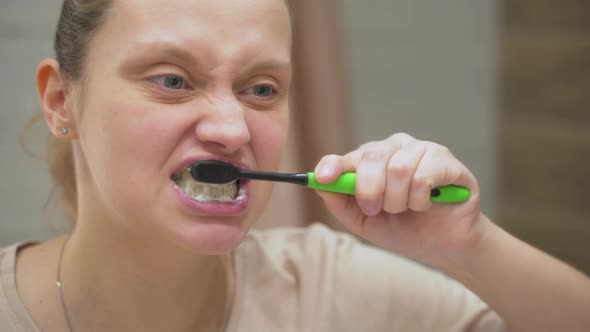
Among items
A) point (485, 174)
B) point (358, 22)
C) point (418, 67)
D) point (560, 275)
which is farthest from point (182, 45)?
point (485, 174)

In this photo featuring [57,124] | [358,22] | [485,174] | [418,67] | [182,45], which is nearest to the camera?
[182,45]

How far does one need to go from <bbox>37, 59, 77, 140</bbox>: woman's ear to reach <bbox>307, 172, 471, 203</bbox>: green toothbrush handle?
0.98 feet

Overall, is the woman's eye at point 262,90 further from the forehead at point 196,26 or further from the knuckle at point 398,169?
the knuckle at point 398,169

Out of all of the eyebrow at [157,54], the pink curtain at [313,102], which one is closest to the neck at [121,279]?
the eyebrow at [157,54]

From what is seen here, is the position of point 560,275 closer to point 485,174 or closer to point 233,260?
point 233,260

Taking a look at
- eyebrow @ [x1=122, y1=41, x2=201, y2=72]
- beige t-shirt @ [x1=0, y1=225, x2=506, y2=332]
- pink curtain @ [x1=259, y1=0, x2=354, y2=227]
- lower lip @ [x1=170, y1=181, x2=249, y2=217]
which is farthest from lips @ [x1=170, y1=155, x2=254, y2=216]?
pink curtain @ [x1=259, y1=0, x2=354, y2=227]

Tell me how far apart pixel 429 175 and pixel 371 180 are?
0.19 feet

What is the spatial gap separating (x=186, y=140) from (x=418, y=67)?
98 cm

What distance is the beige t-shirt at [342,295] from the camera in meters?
0.85

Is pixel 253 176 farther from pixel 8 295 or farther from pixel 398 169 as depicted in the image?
pixel 8 295

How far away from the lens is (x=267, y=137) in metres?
0.71

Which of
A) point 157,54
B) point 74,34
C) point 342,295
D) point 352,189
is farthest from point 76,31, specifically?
point 342,295

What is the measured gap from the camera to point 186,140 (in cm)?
65

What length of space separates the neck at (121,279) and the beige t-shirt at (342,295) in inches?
3.3
